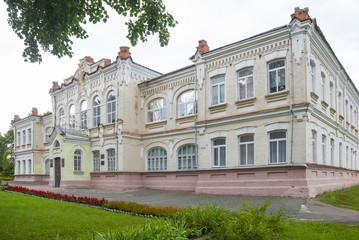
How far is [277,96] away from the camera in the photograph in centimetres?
1559

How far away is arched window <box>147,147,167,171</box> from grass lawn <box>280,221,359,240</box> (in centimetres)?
1378

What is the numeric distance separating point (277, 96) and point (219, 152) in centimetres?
476

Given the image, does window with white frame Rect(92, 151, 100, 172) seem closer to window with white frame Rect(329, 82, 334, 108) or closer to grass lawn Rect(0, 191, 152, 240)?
grass lawn Rect(0, 191, 152, 240)

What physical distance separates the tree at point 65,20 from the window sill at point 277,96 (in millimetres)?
8307

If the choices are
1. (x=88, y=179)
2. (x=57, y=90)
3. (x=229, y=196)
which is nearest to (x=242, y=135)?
(x=229, y=196)

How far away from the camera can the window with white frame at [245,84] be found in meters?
17.0

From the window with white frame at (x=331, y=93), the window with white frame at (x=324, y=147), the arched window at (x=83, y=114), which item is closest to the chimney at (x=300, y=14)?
the window with white frame at (x=331, y=93)

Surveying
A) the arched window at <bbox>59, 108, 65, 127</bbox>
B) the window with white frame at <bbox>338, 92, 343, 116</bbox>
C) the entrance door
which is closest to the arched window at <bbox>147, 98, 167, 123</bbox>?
the entrance door

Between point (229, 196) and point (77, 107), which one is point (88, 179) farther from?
point (229, 196)

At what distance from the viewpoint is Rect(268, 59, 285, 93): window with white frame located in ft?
51.5

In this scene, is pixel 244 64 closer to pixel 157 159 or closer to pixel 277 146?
pixel 277 146

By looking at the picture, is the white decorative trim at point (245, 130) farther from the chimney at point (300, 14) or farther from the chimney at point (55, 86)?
the chimney at point (55, 86)

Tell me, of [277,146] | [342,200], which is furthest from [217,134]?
[342,200]

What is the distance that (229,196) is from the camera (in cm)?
1559
